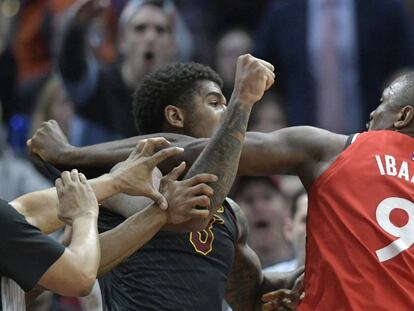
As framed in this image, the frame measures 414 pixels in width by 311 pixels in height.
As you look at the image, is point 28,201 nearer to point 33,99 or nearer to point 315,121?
point 315,121

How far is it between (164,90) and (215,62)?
387 centimetres

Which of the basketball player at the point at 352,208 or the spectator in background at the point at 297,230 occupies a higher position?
the basketball player at the point at 352,208

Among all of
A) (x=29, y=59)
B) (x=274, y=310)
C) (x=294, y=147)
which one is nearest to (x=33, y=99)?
(x=29, y=59)

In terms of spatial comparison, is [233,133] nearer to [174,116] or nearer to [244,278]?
[174,116]

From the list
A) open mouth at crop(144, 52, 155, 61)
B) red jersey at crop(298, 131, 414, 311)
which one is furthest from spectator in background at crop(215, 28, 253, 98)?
red jersey at crop(298, 131, 414, 311)

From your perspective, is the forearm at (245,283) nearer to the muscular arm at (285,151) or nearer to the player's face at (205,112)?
the player's face at (205,112)

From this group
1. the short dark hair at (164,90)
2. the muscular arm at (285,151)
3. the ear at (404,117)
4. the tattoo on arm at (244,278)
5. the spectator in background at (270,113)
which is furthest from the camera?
the spectator in background at (270,113)

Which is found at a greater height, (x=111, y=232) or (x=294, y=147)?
(x=294, y=147)

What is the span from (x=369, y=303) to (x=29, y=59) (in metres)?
6.00

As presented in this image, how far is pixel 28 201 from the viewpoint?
15.1 feet

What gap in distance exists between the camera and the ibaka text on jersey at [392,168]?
4738mm

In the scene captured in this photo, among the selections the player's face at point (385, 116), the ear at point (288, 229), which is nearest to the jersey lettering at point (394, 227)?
the player's face at point (385, 116)

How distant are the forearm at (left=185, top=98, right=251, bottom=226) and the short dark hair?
73 centimetres

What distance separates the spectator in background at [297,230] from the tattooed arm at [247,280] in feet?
5.81
